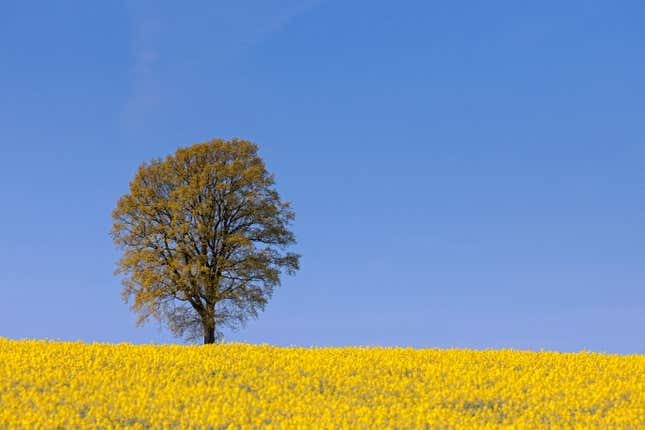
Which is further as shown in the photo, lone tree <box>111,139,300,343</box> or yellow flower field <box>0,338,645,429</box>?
lone tree <box>111,139,300,343</box>

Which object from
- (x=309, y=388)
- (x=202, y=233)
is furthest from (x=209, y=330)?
(x=309, y=388)

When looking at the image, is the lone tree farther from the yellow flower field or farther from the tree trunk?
the yellow flower field

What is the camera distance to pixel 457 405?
15.4 metres

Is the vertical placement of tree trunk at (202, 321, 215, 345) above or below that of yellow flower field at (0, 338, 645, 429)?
above

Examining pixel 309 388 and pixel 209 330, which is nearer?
pixel 309 388

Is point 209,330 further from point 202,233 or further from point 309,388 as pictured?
point 309,388

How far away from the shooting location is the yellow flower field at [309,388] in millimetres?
13977

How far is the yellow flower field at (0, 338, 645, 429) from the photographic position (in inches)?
550

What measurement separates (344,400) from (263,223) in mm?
23260

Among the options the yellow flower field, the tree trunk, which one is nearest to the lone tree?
the tree trunk

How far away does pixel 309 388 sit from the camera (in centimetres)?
1664

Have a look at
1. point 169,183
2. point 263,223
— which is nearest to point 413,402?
point 263,223

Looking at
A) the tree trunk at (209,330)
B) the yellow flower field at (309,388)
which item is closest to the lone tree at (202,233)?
the tree trunk at (209,330)

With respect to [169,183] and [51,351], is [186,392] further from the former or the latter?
[169,183]
